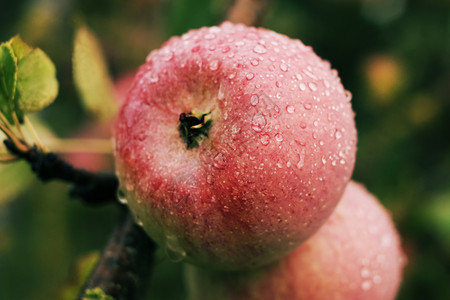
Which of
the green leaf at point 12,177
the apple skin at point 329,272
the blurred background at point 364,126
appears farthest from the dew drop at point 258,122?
the blurred background at point 364,126

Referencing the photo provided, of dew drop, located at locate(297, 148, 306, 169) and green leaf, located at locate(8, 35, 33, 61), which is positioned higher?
green leaf, located at locate(8, 35, 33, 61)

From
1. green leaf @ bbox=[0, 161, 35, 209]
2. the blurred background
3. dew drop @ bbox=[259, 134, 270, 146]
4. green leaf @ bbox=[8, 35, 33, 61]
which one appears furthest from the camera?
the blurred background

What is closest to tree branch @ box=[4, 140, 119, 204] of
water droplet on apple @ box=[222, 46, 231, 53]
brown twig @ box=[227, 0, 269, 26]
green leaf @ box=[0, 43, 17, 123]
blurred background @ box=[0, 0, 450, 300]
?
green leaf @ box=[0, 43, 17, 123]

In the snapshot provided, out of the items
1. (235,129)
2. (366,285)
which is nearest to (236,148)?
(235,129)

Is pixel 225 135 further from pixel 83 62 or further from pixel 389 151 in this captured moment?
pixel 389 151

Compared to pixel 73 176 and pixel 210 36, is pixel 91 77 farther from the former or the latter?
pixel 210 36

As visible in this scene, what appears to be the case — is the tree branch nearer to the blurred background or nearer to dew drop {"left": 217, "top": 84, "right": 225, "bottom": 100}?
dew drop {"left": 217, "top": 84, "right": 225, "bottom": 100}
